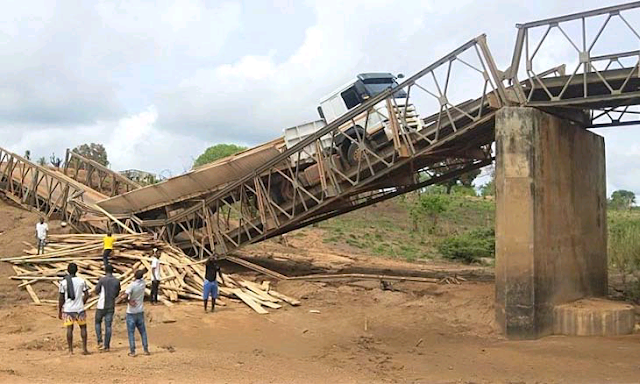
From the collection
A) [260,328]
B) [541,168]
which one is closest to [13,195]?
[260,328]

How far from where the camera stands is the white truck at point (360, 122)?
17578 millimetres

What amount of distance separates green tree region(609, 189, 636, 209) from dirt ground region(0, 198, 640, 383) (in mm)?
Result: 49643

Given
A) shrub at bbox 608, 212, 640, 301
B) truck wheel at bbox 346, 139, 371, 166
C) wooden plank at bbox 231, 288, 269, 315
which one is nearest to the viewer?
wooden plank at bbox 231, 288, 269, 315

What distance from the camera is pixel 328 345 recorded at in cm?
1419

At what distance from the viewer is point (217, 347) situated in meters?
13.8

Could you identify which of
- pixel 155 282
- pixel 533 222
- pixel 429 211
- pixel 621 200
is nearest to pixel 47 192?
pixel 155 282

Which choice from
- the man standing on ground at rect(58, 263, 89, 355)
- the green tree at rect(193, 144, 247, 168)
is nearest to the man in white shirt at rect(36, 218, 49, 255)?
the man standing on ground at rect(58, 263, 89, 355)

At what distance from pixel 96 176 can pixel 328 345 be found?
723 inches

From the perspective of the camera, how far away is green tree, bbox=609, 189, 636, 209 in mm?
61888

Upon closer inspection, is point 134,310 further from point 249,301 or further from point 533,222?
point 533,222

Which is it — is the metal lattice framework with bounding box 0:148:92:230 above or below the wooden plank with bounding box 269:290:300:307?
above

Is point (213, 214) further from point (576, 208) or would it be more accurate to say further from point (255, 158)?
point (576, 208)

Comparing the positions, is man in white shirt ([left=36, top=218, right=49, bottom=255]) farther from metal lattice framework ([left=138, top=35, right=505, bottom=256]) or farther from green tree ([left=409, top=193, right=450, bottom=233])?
green tree ([left=409, top=193, right=450, bottom=233])

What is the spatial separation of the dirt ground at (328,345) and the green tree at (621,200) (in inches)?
1954
